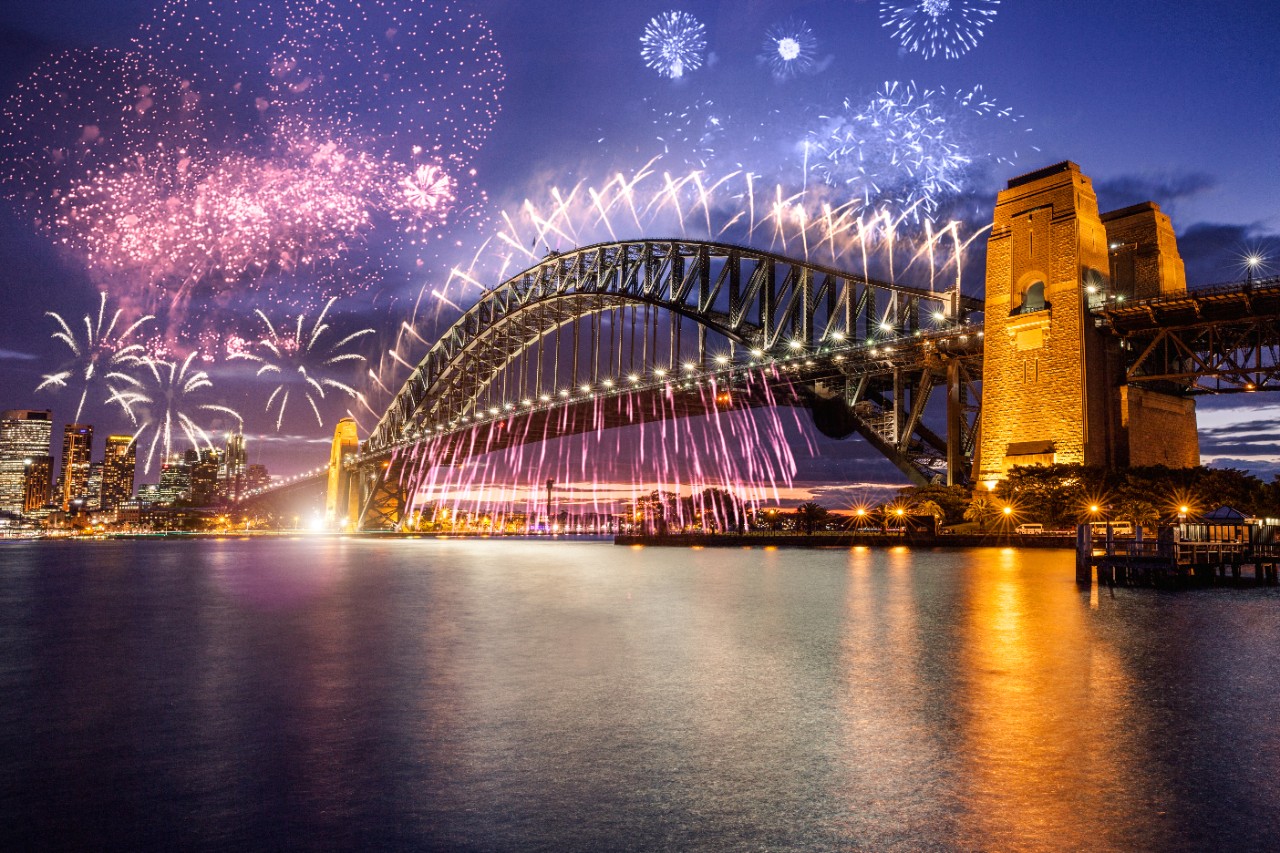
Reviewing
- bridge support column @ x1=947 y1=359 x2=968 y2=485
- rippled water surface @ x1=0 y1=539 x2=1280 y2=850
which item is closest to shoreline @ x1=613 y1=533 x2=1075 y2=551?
bridge support column @ x1=947 y1=359 x2=968 y2=485

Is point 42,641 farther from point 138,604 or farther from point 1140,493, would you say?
point 1140,493

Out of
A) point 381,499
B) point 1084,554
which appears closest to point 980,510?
point 1084,554

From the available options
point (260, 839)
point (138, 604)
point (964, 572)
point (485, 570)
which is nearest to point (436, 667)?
point (260, 839)

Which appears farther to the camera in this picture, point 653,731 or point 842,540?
point 842,540

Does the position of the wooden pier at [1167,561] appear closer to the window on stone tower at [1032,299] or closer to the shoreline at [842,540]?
the shoreline at [842,540]

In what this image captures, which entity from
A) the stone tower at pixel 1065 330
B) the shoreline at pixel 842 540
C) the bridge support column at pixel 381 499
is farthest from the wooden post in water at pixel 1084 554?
the bridge support column at pixel 381 499

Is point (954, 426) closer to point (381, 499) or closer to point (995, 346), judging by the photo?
point (995, 346)

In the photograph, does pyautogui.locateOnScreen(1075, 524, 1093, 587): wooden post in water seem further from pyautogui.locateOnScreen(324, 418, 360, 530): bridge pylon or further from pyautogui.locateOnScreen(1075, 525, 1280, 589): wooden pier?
pyautogui.locateOnScreen(324, 418, 360, 530): bridge pylon
